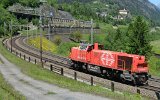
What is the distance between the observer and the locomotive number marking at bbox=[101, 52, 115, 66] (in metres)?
47.1

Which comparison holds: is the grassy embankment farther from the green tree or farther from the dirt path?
the green tree

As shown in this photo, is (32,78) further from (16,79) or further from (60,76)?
(60,76)

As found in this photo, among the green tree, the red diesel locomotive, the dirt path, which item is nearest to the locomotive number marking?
the red diesel locomotive

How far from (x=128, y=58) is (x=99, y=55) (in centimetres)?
717

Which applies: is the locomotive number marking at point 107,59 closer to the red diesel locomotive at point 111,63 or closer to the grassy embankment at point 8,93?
the red diesel locomotive at point 111,63

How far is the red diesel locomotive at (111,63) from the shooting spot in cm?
4316

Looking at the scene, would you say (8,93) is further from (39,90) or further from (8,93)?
(39,90)

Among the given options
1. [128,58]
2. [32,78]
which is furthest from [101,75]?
[32,78]

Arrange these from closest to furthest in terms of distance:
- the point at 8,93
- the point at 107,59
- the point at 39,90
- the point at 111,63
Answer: the point at 8,93, the point at 39,90, the point at 111,63, the point at 107,59

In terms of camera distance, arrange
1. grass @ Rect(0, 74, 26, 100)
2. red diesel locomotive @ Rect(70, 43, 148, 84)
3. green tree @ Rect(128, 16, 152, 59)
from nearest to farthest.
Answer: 1. grass @ Rect(0, 74, 26, 100)
2. red diesel locomotive @ Rect(70, 43, 148, 84)
3. green tree @ Rect(128, 16, 152, 59)

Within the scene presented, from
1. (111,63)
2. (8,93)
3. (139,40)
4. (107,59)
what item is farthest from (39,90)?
(139,40)

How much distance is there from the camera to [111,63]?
1849 inches

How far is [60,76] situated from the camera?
48.7m

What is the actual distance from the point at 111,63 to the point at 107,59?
1398 mm
